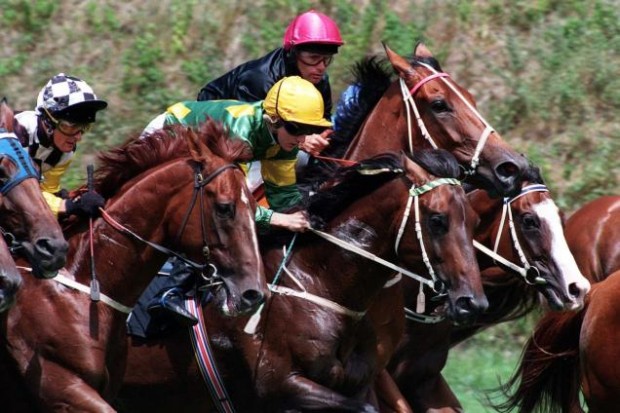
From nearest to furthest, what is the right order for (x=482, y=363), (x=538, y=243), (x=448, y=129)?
(x=448, y=129)
(x=538, y=243)
(x=482, y=363)

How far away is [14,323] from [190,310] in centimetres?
100

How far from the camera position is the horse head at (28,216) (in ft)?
19.1

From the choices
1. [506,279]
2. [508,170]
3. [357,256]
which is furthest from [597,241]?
[357,256]

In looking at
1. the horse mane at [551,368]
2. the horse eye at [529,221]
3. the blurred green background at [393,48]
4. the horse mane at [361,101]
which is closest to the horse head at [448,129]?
the horse mane at [361,101]

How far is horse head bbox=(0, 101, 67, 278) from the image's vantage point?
5816 mm

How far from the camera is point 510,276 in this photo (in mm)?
8227

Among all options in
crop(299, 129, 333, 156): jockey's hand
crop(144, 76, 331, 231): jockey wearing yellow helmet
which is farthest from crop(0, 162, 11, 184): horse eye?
crop(299, 129, 333, 156): jockey's hand

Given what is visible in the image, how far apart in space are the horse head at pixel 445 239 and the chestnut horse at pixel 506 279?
0.99 m

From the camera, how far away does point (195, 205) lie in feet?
20.9

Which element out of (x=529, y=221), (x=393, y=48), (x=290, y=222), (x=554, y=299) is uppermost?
Answer: (x=290, y=222)

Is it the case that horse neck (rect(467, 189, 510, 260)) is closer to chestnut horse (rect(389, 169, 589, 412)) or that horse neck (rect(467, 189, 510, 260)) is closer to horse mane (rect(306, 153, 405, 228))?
chestnut horse (rect(389, 169, 589, 412))

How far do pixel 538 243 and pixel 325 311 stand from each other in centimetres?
150

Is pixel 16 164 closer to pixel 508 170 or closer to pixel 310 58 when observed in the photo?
pixel 310 58

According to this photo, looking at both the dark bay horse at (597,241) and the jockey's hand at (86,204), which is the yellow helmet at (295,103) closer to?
Answer: the jockey's hand at (86,204)
